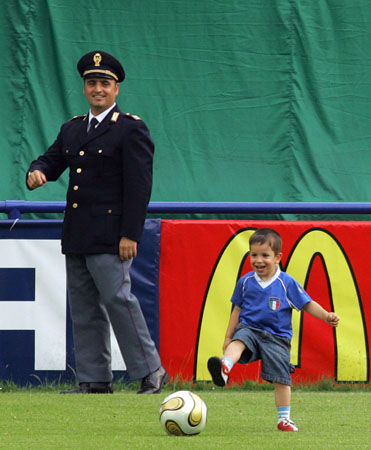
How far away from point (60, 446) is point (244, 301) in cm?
132

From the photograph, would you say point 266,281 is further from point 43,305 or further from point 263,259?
point 43,305

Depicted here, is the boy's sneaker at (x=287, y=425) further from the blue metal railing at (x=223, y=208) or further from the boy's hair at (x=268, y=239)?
the blue metal railing at (x=223, y=208)

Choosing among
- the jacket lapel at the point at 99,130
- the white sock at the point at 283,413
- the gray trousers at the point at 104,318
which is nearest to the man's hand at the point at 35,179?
the jacket lapel at the point at 99,130

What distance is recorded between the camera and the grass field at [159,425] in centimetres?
457

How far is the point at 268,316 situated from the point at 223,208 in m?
2.22

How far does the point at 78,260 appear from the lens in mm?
6430

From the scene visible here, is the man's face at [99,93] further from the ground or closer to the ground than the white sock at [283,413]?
further from the ground

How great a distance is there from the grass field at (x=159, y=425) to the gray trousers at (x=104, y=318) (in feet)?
0.66

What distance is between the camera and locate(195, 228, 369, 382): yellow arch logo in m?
7.11

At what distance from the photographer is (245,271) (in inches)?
283

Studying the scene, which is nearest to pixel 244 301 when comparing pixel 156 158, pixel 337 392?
pixel 337 392

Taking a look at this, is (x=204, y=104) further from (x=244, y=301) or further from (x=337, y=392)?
(x=244, y=301)

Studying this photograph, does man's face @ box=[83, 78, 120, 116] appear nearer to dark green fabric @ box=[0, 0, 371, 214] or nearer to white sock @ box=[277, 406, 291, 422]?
dark green fabric @ box=[0, 0, 371, 214]

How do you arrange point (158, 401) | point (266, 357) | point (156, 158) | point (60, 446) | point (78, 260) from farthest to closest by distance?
point (156, 158), point (78, 260), point (158, 401), point (266, 357), point (60, 446)
